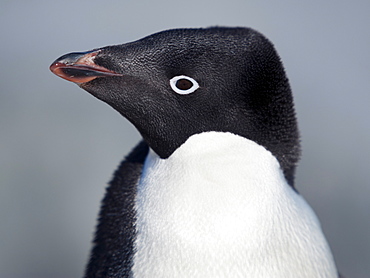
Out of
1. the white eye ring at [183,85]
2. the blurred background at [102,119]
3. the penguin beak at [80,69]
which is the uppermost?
the penguin beak at [80,69]

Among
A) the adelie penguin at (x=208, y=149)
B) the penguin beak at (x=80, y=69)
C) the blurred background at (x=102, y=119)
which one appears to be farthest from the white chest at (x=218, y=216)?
the blurred background at (x=102, y=119)

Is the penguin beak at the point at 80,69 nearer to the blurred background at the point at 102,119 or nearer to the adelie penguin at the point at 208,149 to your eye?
the adelie penguin at the point at 208,149

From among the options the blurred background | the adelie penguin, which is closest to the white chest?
the adelie penguin

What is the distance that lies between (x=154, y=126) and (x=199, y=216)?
158 mm

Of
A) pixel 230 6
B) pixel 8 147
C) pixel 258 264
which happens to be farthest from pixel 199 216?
pixel 230 6

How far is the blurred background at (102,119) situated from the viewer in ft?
6.39

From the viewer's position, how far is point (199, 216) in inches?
34.1

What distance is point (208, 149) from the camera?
869 mm

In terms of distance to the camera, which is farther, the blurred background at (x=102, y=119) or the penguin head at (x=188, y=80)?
the blurred background at (x=102, y=119)

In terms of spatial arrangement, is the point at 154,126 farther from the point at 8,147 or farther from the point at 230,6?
the point at 230,6

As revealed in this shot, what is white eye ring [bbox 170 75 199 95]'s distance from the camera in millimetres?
820

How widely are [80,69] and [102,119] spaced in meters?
1.41

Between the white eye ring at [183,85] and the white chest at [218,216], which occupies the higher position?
the white eye ring at [183,85]

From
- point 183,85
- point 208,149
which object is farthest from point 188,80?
point 208,149
